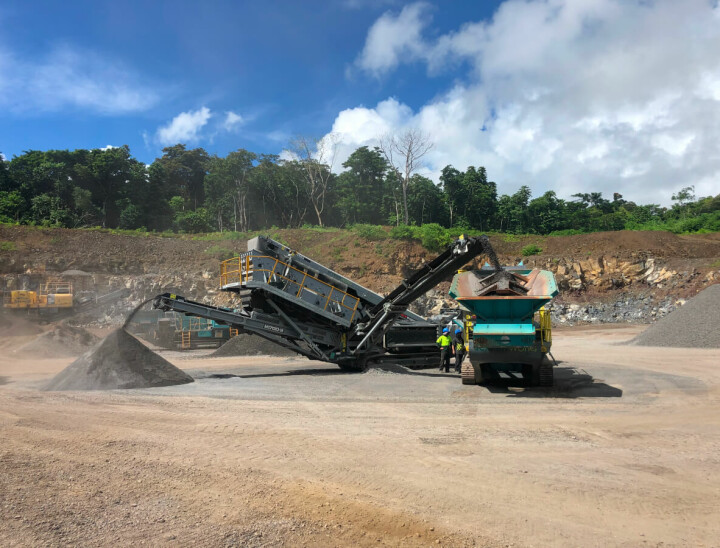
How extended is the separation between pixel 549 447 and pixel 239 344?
16.6m

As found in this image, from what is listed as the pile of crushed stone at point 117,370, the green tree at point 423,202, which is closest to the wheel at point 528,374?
the pile of crushed stone at point 117,370

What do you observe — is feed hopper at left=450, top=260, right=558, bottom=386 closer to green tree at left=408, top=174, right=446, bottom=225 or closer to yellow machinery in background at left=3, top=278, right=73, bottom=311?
yellow machinery in background at left=3, top=278, right=73, bottom=311

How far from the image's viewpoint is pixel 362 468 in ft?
16.6

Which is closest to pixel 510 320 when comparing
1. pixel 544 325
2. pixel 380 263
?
pixel 544 325

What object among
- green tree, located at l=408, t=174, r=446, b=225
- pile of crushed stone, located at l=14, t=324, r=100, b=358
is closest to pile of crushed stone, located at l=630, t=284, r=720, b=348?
pile of crushed stone, located at l=14, t=324, r=100, b=358

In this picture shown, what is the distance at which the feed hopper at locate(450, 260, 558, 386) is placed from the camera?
Result: 950 centimetres

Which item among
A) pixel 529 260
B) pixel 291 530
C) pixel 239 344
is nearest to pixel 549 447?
pixel 291 530

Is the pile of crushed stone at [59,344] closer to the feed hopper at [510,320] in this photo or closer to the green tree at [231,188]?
the feed hopper at [510,320]

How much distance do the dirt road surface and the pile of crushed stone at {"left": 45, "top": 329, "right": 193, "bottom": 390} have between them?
685 mm

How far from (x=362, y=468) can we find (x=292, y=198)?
2023 inches

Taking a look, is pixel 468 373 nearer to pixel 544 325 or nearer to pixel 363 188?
pixel 544 325

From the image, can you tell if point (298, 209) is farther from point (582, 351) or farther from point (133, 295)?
point (582, 351)

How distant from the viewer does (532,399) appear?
9.39 meters

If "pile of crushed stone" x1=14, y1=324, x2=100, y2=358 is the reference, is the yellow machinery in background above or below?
above
